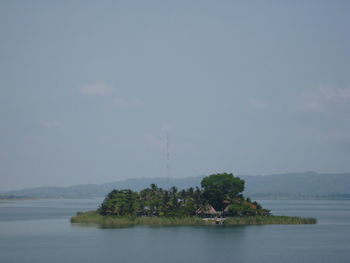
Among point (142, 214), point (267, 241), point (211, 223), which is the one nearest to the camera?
point (267, 241)

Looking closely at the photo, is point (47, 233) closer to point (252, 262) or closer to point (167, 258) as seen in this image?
point (167, 258)

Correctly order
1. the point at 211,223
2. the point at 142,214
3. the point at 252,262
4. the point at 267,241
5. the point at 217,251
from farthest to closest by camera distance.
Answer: the point at 142,214 < the point at 211,223 < the point at 267,241 < the point at 217,251 < the point at 252,262

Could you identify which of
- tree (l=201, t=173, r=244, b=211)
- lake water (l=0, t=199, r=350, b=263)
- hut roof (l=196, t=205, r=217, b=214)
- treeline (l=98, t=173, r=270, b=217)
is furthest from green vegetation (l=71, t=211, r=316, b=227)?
tree (l=201, t=173, r=244, b=211)

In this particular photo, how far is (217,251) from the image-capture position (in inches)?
2360

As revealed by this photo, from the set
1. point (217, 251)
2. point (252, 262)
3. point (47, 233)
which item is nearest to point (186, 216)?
point (47, 233)

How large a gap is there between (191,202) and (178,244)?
87.6 feet

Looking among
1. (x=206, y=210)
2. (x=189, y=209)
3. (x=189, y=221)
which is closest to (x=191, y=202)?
(x=189, y=209)

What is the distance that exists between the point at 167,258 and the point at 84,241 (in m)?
15.7

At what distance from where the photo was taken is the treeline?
9044 centimetres

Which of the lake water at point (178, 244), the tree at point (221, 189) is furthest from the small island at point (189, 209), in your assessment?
the lake water at point (178, 244)

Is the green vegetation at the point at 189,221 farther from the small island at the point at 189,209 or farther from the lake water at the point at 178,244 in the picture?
the lake water at the point at 178,244

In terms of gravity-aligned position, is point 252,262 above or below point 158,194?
below

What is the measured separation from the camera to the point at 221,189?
96250 mm

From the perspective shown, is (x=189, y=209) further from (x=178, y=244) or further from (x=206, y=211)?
(x=178, y=244)
